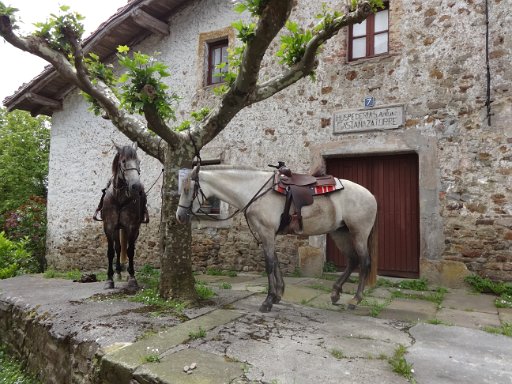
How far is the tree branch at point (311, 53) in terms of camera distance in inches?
151

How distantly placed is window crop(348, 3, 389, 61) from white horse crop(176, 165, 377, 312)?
3.36 metres

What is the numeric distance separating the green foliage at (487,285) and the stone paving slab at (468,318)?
1107 mm

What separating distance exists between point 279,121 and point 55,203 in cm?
678

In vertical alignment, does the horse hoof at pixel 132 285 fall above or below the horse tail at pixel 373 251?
below

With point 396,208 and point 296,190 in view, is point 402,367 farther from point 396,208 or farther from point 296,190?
point 396,208

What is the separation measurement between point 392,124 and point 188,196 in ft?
12.7

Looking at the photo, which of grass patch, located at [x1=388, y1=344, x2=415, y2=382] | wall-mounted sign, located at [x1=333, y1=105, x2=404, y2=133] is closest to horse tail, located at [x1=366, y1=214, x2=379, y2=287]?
grass patch, located at [x1=388, y1=344, x2=415, y2=382]

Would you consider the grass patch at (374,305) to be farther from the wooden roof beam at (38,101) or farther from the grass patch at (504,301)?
the wooden roof beam at (38,101)

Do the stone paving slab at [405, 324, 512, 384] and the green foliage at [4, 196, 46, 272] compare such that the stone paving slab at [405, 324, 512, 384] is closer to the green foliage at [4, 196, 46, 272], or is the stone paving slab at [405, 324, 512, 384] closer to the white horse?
the white horse

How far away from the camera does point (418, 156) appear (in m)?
5.88

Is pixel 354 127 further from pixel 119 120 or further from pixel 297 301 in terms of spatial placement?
pixel 119 120

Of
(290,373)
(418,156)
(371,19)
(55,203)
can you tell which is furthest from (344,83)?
(55,203)

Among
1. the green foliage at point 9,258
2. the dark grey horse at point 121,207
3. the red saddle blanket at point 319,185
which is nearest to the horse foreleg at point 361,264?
the red saddle blanket at point 319,185

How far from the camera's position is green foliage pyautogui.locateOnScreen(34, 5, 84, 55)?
432cm
